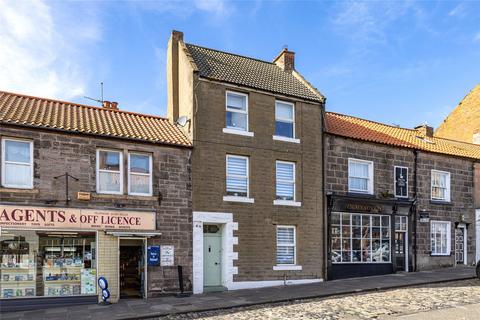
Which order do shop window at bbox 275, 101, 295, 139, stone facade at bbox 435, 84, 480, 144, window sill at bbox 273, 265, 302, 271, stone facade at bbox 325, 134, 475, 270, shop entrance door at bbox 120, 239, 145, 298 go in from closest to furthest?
shop entrance door at bbox 120, 239, 145, 298, window sill at bbox 273, 265, 302, 271, shop window at bbox 275, 101, 295, 139, stone facade at bbox 325, 134, 475, 270, stone facade at bbox 435, 84, 480, 144

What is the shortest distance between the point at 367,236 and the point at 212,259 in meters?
7.65

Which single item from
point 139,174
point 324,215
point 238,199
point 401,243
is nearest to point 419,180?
point 401,243

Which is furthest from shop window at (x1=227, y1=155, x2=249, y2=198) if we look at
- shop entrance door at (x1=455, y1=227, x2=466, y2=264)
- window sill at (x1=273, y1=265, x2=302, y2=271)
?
shop entrance door at (x1=455, y1=227, x2=466, y2=264)

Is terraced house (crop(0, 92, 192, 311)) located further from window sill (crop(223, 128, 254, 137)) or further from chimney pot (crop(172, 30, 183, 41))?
chimney pot (crop(172, 30, 183, 41))

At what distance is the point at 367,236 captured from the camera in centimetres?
2045

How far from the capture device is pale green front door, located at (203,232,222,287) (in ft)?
56.0

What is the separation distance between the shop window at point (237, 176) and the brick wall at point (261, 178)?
0.28 meters

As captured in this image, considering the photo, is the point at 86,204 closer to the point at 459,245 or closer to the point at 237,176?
the point at 237,176

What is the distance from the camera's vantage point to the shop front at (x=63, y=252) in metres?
13.7

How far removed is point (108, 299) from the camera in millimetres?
14727

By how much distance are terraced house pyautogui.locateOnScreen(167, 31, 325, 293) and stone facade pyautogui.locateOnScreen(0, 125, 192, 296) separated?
44 centimetres

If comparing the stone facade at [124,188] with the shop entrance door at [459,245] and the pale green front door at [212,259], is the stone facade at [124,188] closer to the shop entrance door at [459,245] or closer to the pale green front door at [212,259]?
the pale green front door at [212,259]

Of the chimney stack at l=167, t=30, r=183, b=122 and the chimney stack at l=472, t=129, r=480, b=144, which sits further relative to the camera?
the chimney stack at l=472, t=129, r=480, b=144

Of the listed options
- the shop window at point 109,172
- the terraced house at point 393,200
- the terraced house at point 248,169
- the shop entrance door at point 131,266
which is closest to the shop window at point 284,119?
the terraced house at point 248,169
